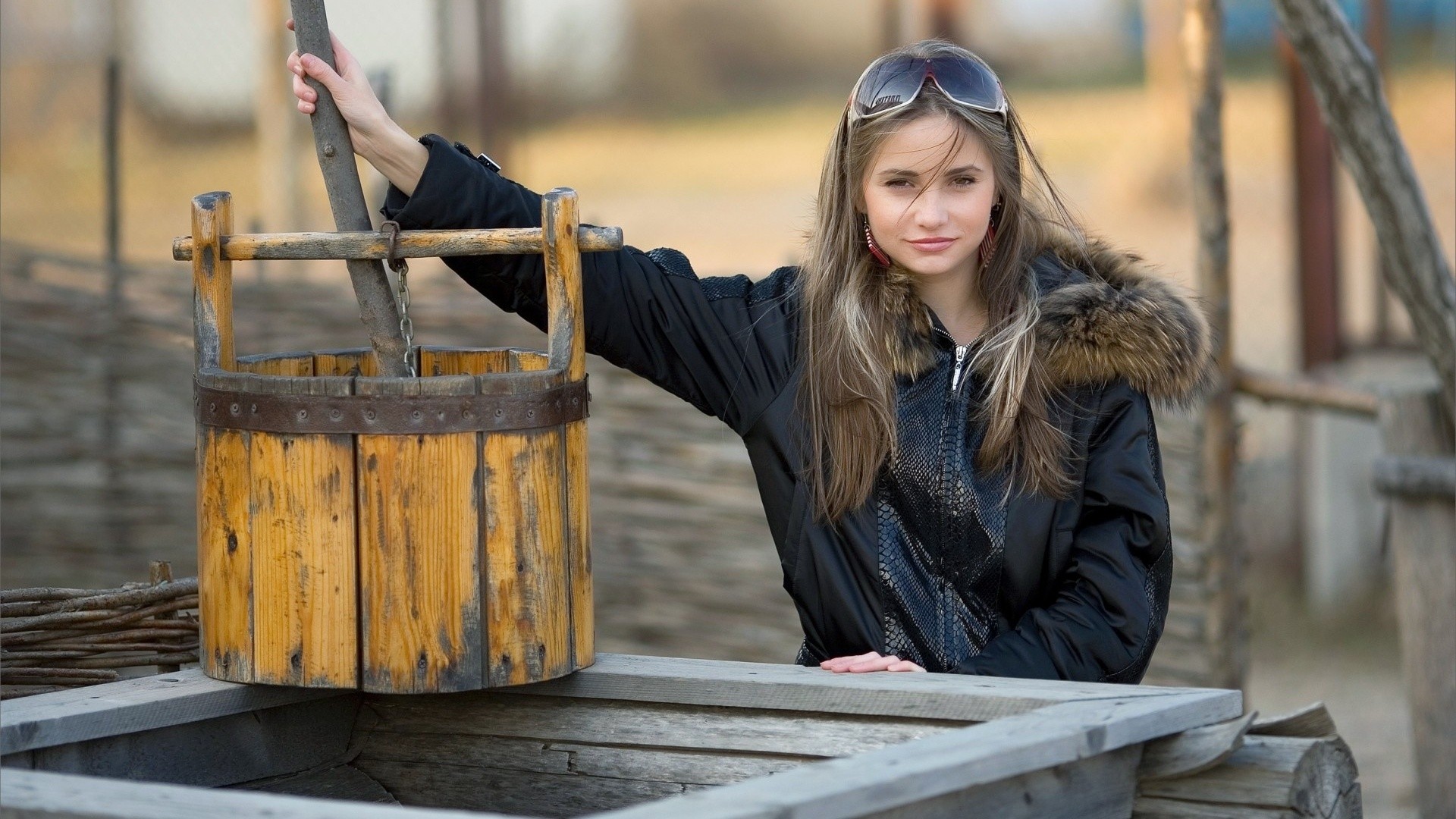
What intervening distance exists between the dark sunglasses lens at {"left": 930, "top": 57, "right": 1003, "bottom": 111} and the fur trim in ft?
0.88

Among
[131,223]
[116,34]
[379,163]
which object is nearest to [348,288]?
[116,34]

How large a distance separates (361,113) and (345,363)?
325 mm

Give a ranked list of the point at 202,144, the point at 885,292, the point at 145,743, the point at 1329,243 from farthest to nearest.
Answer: the point at 202,144, the point at 1329,243, the point at 885,292, the point at 145,743

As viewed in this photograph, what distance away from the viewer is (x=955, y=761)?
163 centimetres

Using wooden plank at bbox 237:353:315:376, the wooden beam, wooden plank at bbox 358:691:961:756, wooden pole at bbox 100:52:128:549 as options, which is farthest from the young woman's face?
wooden pole at bbox 100:52:128:549

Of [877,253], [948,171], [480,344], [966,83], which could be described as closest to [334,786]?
[877,253]

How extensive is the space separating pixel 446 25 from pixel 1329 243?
3.20 m

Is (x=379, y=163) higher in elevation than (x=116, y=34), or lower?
lower

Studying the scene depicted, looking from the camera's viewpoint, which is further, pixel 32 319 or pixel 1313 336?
pixel 1313 336

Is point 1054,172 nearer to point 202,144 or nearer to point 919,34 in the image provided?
point 202,144

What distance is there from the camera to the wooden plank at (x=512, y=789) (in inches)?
81.9

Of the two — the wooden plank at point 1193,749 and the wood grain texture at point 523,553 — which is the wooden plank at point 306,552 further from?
the wooden plank at point 1193,749

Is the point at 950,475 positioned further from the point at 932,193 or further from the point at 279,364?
the point at 279,364

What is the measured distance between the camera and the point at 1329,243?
6.29 metres
